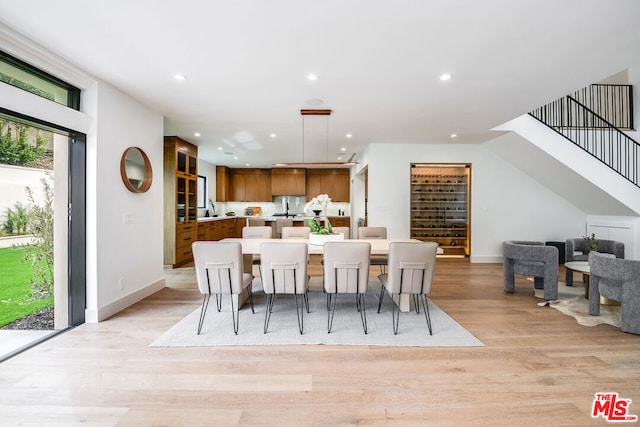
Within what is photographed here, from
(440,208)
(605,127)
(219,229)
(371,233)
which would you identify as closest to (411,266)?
(371,233)

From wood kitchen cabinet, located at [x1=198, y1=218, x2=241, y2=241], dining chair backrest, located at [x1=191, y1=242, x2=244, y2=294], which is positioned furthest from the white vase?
wood kitchen cabinet, located at [x1=198, y1=218, x2=241, y2=241]

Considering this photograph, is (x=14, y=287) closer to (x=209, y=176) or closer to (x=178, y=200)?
(x=178, y=200)

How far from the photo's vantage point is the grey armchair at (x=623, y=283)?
9.05 feet

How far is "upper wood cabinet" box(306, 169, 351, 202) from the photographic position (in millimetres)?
9273

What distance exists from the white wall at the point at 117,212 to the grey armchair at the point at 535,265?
4955 mm

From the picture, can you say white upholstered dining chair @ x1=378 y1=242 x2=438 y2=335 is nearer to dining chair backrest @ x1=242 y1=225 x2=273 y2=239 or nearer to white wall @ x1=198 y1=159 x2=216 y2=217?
dining chair backrest @ x1=242 y1=225 x2=273 y2=239

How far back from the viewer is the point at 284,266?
276cm

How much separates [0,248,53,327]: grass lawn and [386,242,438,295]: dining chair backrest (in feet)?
10.9

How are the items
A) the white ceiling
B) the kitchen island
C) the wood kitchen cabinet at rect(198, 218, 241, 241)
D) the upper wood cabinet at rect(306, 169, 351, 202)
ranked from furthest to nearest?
the upper wood cabinet at rect(306, 169, 351, 202)
the kitchen island
the wood kitchen cabinet at rect(198, 218, 241, 241)
the white ceiling

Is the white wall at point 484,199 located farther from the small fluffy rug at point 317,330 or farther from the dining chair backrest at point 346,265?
the dining chair backrest at point 346,265

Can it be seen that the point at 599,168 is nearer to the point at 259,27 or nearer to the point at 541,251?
the point at 541,251

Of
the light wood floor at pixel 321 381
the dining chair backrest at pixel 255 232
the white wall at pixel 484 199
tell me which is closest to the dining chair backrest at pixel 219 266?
the light wood floor at pixel 321 381

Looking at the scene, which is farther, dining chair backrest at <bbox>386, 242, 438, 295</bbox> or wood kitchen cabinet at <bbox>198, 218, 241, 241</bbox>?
wood kitchen cabinet at <bbox>198, 218, 241, 241</bbox>

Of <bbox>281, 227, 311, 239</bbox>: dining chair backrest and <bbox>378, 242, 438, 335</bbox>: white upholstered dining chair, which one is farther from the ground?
<bbox>281, 227, 311, 239</bbox>: dining chair backrest
